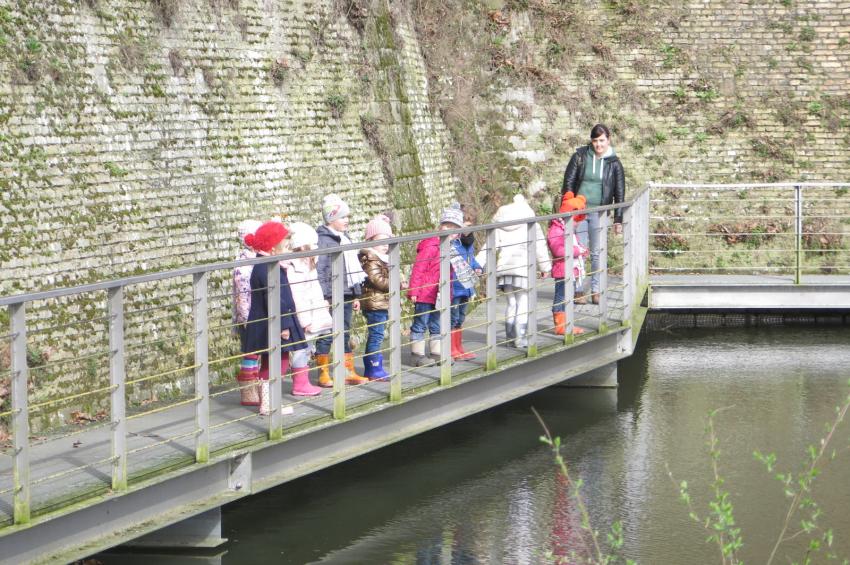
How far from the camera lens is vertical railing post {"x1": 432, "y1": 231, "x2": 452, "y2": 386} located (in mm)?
10461

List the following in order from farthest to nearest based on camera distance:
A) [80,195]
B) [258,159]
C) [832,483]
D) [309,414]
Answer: [258,159]
[80,195]
[832,483]
[309,414]

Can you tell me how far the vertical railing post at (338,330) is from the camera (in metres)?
9.13

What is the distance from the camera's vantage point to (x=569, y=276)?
12367 millimetres

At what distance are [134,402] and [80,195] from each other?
1687mm

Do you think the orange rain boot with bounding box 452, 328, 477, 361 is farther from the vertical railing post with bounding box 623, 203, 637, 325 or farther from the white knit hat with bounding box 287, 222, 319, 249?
the vertical railing post with bounding box 623, 203, 637, 325

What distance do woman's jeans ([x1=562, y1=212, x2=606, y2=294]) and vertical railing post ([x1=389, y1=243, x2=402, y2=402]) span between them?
3751 mm

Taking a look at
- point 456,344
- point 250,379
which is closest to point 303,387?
point 250,379

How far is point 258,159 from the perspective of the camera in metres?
13.6

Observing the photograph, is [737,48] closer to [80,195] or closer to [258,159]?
[258,159]

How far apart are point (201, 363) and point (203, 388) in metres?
0.16

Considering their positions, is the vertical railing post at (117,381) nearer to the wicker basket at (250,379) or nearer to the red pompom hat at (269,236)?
the wicker basket at (250,379)

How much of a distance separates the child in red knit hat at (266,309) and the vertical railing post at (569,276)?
3.68 m

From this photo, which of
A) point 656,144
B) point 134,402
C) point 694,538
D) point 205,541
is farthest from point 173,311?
point 656,144

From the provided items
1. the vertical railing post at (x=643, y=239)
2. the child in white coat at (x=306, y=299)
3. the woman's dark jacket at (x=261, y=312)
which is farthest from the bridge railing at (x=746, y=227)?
the woman's dark jacket at (x=261, y=312)
